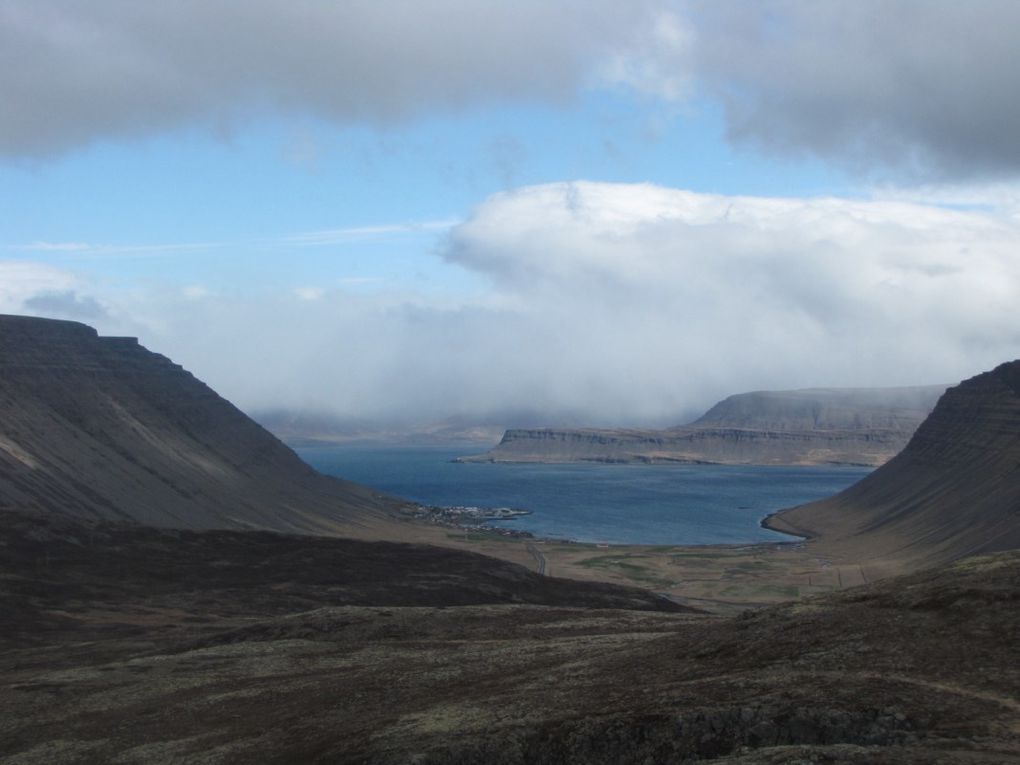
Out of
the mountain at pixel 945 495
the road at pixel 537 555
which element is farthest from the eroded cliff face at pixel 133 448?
the mountain at pixel 945 495

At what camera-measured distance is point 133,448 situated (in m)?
130

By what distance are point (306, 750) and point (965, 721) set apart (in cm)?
1567

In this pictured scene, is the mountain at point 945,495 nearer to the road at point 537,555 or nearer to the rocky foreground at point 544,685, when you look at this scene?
the road at point 537,555

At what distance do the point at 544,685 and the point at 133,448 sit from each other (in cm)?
10867

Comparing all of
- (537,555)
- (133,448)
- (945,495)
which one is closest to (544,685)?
(537,555)

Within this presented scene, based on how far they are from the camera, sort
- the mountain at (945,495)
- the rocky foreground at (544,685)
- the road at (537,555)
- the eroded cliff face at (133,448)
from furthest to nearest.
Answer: the road at (537,555) < the mountain at (945,495) < the eroded cliff face at (133,448) < the rocky foreground at (544,685)

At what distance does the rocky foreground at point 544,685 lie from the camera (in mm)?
23250

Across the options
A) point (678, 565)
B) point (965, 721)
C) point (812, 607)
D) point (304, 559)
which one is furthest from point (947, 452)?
point (965, 721)

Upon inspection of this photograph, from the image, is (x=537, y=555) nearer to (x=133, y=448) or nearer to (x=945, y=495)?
(x=133, y=448)

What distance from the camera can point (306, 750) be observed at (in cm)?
2797

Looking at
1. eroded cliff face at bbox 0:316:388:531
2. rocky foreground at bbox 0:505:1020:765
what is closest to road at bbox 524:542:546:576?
eroded cliff face at bbox 0:316:388:531

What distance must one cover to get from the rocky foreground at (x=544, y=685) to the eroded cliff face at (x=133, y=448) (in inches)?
1893

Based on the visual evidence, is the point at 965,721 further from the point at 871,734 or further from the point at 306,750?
the point at 306,750

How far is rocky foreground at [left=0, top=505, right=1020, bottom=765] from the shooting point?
76.3 ft
